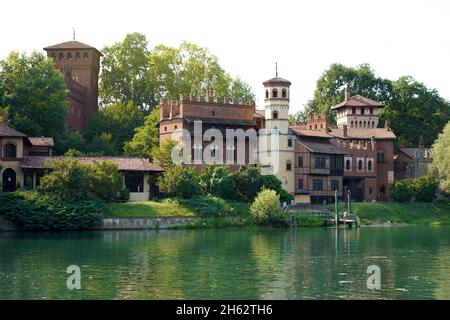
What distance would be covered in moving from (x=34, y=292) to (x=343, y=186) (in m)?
55.8

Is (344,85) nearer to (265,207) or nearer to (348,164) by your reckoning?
(348,164)

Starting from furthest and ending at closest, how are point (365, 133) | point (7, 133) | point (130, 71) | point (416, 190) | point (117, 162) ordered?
point (130, 71)
point (365, 133)
point (416, 190)
point (117, 162)
point (7, 133)

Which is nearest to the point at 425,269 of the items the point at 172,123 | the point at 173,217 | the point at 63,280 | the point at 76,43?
the point at 63,280

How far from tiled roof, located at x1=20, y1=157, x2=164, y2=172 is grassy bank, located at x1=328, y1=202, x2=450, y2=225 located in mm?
17139

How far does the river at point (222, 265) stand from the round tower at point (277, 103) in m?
22.1

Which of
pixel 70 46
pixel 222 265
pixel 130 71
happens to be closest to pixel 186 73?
pixel 130 71

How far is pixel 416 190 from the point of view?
7512cm

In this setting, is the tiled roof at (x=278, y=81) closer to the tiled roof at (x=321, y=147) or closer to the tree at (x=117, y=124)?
the tiled roof at (x=321, y=147)

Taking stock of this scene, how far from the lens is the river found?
2659cm

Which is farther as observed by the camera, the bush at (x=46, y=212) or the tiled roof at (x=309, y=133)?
the tiled roof at (x=309, y=133)

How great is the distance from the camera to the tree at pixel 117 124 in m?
80.1

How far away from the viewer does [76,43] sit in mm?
84438

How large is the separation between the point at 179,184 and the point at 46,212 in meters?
12.0

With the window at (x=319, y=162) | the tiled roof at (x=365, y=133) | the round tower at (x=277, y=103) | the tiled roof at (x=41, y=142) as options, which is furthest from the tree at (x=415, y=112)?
the tiled roof at (x=41, y=142)
